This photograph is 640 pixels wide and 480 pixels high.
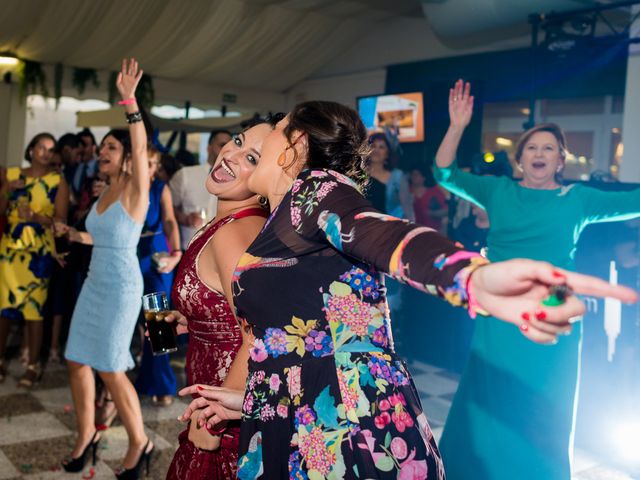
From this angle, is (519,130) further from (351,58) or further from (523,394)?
(523,394)

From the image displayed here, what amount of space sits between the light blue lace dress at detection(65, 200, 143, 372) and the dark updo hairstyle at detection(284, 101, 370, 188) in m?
1.81

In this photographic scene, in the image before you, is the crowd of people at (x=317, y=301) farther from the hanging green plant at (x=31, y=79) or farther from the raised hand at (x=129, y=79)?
the hanging green plant at (x=31, y=79)

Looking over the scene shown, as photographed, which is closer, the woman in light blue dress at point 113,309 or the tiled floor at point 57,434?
the woman in light blue dress at point 113,309

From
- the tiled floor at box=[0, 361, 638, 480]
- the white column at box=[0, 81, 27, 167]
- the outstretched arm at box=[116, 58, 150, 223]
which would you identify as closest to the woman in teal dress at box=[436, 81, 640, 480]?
the tiled floor at box=[0, 361, 638, 480]

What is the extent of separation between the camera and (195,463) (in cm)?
173

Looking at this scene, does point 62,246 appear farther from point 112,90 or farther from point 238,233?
point 112,90

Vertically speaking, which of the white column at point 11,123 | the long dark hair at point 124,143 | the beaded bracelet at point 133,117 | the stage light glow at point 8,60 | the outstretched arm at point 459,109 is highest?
the stage light glow at point 8,60

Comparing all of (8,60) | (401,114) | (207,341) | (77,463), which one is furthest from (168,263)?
(8,60)

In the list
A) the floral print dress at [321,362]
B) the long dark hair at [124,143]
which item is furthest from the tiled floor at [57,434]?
the floral print dress at [321,362]

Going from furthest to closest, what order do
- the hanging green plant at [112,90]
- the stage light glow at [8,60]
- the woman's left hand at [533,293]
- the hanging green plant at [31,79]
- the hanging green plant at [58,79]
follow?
1. the hanging green plant at [112,90]
2. the hanging green plant at [58,79]
3. the hanging green plant at [31,79]
4. the stage light glow at [8,60]
5. the woman's left hand at [533,293]

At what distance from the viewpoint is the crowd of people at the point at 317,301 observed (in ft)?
3.57

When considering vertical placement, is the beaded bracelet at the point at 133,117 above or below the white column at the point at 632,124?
below

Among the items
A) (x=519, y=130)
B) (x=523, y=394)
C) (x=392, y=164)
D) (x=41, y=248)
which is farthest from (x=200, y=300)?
(x=519, y=130)

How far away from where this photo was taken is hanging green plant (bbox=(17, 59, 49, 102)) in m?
9.97
